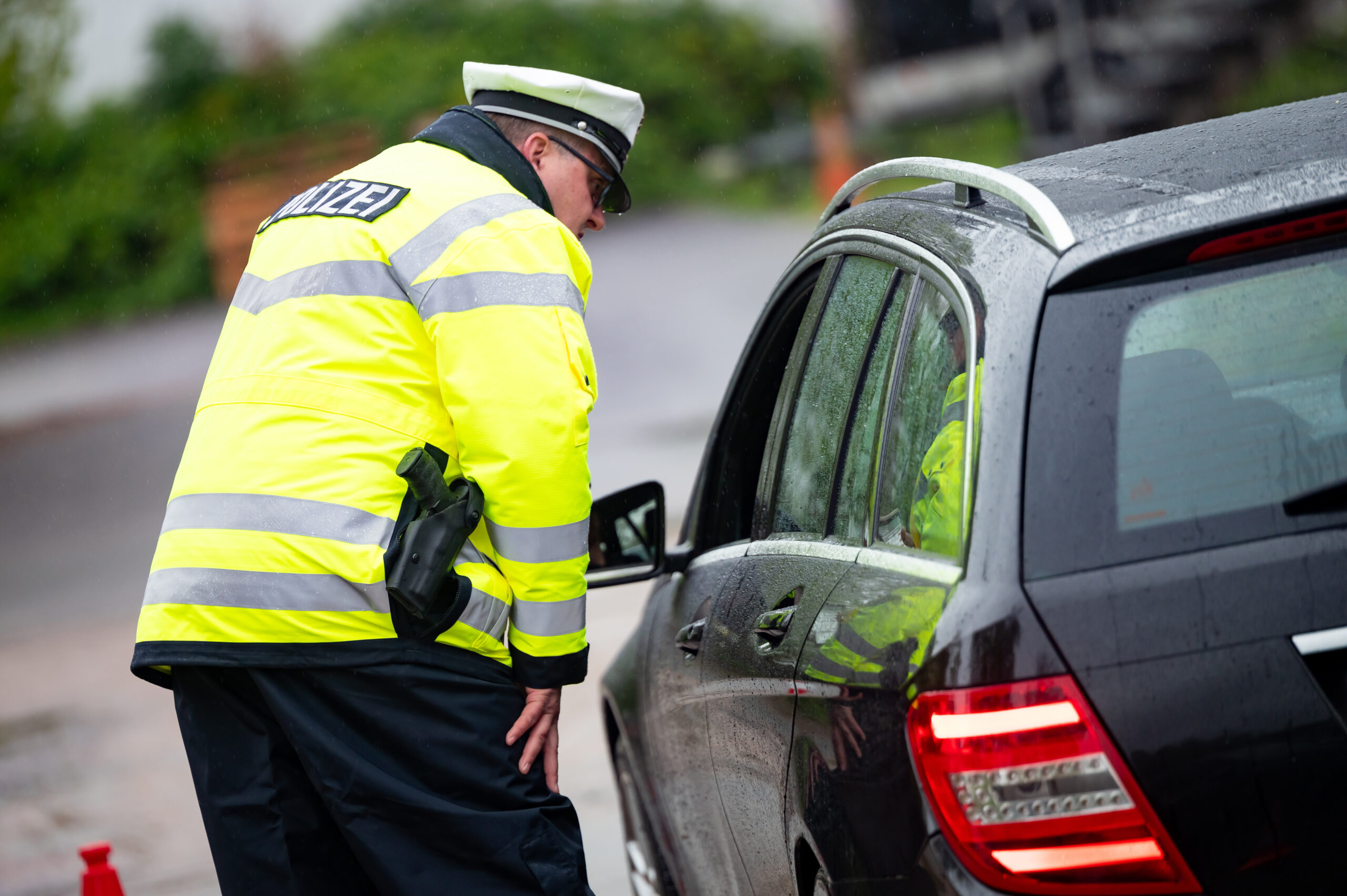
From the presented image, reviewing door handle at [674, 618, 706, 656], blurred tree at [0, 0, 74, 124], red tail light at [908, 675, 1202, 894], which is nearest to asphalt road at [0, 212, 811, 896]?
door handle at [674, 618, 706, 656]

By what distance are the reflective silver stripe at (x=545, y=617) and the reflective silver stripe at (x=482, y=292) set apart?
1.72ft

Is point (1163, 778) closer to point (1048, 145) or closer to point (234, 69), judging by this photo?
point (1048, 145)

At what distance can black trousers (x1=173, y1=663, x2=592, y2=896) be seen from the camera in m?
2.54

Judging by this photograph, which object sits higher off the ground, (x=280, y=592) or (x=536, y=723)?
(x=280, y=592)

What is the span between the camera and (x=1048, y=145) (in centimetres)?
1734

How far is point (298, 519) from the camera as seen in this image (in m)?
2.49

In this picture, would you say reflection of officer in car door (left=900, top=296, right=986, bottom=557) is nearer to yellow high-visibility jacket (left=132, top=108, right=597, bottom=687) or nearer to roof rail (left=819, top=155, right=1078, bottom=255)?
roof rail (left=819, top=155, right=1078, bottom=255)

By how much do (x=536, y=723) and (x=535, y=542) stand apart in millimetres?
350

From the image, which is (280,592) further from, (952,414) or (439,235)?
(952,414)

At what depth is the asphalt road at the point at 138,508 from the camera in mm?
5914

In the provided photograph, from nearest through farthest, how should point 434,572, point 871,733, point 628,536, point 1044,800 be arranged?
point 1044,800, point 871,733, point 434,572, point 628,536

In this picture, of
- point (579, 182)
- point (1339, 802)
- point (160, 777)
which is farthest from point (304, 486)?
point (160, 777)

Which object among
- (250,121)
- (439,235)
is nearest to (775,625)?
(439,235)

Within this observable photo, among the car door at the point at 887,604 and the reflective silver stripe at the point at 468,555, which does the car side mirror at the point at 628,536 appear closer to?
the reflective silver stripe at the point at 468,555
